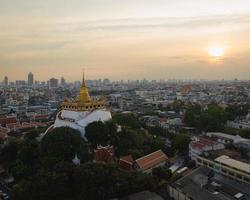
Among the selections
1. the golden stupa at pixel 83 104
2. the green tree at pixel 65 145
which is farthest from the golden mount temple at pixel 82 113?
the green tree at pixel 65 145

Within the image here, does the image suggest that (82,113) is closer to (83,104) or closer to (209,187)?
(83,104)

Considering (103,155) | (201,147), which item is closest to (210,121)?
(201,147)

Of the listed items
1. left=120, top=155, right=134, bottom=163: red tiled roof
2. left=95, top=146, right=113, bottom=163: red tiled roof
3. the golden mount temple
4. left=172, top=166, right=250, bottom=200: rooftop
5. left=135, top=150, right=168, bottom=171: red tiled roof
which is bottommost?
left=172, top=166, right=250, bottom=200: rooftop

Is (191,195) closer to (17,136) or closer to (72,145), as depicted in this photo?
(72,145)

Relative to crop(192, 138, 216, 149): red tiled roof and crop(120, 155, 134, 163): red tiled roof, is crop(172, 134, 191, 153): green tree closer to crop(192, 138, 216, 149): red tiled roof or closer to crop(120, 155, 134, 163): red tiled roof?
crop(192, 138, 216, 149): red tiled roof

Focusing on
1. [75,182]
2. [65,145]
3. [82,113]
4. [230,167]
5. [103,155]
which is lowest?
[75,182]

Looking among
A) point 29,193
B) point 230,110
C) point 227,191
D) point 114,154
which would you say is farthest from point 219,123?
point 29,193

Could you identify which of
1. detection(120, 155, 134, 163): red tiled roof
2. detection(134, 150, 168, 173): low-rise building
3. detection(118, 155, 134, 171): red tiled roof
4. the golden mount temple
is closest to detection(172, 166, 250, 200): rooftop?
detection(134, 150, 168, 173): low-rise building

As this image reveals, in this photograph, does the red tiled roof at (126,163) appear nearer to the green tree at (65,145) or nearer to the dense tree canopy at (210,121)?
the green tree at (65,145)
